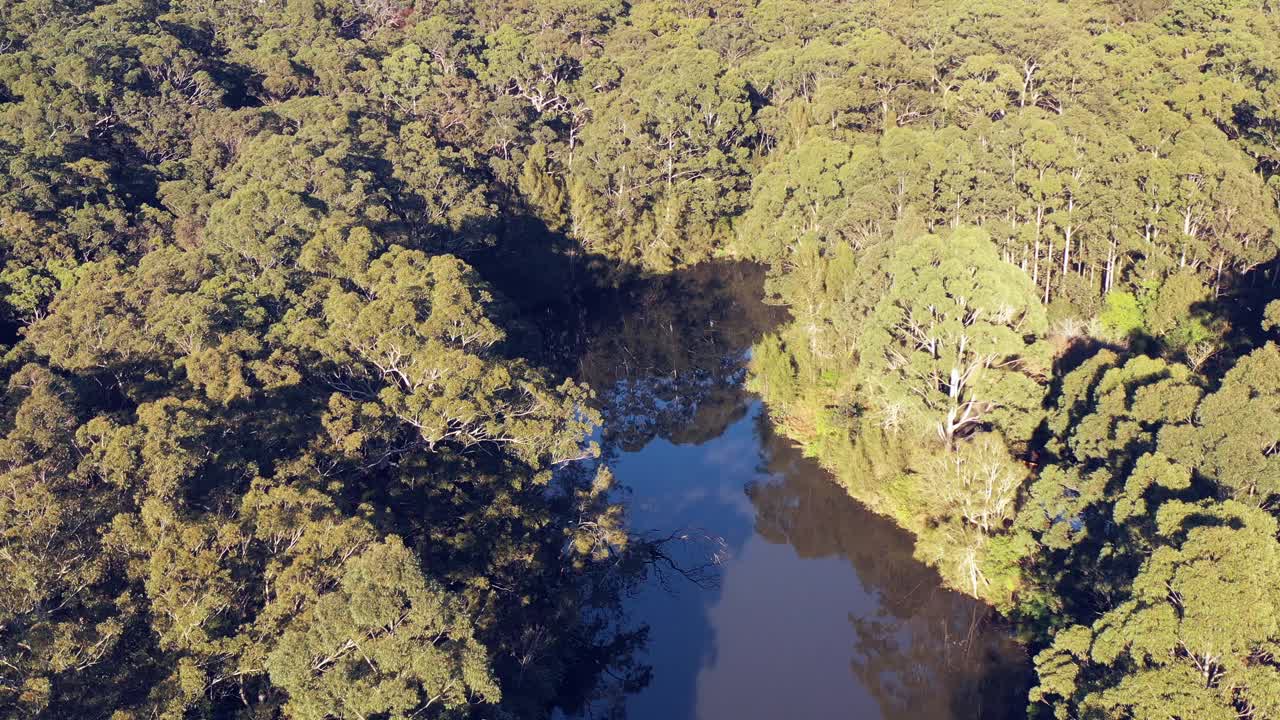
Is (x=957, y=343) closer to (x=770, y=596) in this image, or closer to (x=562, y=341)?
(x=770, y=596)

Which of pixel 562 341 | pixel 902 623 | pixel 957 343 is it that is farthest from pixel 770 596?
pixel 562 341

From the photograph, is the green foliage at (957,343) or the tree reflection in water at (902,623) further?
the green foliage at (957,343)

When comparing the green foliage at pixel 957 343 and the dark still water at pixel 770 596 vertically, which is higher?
the green foliage at pixel 957 343

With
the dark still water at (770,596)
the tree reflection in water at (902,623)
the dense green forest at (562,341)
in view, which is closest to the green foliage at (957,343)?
the dense green forest at (562,341)

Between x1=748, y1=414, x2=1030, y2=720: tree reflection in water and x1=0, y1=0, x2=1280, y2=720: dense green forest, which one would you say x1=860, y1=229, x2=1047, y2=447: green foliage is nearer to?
x1=0, y1=0, x2=1280, y2=720: dense green forest

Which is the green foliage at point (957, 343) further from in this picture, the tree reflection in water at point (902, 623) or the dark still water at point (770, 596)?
the dark still water at point (770, 596)

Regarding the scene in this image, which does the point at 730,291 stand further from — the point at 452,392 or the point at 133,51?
the point at 133,51
